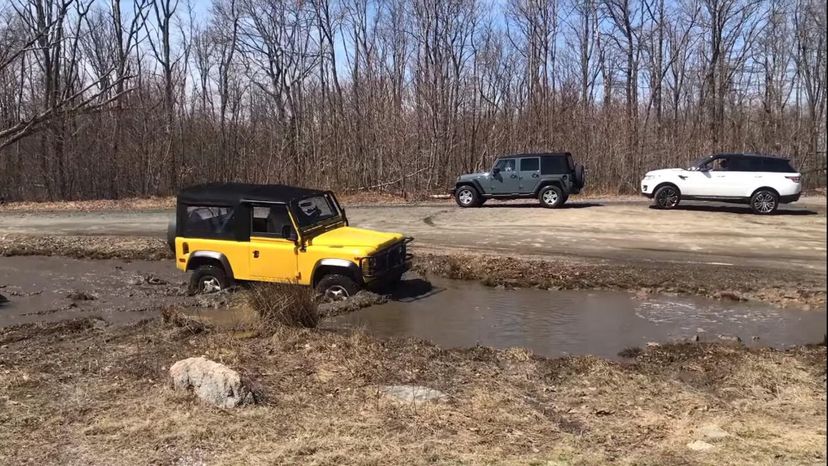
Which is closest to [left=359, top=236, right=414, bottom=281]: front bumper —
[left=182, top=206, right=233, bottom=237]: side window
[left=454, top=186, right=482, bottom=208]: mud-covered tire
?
[left=182, top=206, right=233, bottom=237]: side window

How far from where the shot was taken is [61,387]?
6.04 m

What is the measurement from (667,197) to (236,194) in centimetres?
1555

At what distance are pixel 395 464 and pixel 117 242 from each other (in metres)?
13.6

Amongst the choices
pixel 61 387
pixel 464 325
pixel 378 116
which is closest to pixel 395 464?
pixel 61 387

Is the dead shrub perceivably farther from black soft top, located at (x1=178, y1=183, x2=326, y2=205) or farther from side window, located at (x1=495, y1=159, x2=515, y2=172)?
side window, located at (x1=495, y1=159, x2=515, y2=172)

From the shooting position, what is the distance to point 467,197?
23.5m

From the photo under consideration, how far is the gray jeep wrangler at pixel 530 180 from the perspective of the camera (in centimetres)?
2234

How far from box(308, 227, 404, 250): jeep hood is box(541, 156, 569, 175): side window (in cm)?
1290

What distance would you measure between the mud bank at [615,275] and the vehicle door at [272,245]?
3502mm

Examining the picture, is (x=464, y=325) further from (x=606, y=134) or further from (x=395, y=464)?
(x=606, y=134)

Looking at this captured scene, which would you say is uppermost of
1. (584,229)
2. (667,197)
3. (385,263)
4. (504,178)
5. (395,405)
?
(504,178)

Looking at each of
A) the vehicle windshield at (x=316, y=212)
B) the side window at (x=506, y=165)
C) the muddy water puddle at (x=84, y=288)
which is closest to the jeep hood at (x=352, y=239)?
the vehicle windshield at (x=316, y=212)

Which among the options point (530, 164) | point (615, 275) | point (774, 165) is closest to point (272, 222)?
point (615, 275)

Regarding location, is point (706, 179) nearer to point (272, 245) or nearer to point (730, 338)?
point (730, 338)
